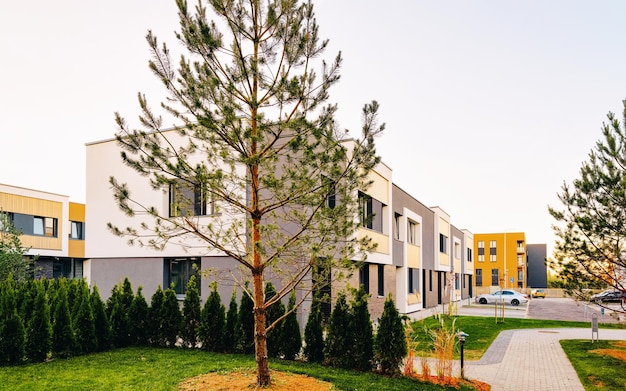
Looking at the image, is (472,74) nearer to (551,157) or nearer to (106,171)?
(551,157)

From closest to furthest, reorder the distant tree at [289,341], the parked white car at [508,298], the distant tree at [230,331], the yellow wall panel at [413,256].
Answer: the distant tree at [289,341]
the distant tree at [230,331]
the yellow wall panel at [413,256]
the parked white car at [508,298]

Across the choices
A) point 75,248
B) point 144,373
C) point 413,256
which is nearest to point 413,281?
point 413,256

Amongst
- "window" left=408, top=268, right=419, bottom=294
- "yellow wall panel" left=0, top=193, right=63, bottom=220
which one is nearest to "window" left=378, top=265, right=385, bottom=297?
"window" left=408, top=268, right=419, bottom=294

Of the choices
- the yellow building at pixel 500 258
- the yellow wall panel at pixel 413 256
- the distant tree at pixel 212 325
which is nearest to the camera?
the distant tree at pixel 212 325

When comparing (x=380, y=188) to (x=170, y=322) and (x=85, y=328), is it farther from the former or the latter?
(x=85, y=328)

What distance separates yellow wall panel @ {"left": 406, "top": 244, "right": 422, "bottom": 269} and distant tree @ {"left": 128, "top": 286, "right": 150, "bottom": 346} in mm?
17256

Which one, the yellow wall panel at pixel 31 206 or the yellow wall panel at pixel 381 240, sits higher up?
the yellow wall panel at pixel 31 206

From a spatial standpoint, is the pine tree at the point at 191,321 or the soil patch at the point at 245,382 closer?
the soil patch at the point at 245,382

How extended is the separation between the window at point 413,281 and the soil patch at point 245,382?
1968 cm

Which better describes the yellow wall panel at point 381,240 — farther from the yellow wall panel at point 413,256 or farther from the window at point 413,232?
the window at point 413,232

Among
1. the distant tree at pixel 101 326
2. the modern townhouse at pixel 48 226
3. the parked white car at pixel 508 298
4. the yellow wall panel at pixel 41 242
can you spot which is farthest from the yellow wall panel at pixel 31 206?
the parked white car at pixel 508 298

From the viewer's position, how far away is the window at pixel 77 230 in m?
35.8

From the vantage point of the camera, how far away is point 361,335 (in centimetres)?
953

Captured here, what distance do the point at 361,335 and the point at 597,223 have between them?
7.11 metres
